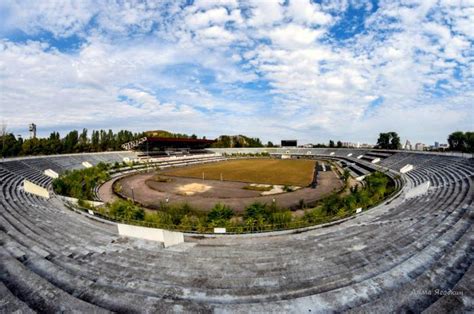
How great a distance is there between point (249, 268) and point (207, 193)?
70.4 ft

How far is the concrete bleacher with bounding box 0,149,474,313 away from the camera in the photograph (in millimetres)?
6730

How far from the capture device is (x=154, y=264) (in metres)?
9.98

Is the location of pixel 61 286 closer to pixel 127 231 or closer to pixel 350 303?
pixel 127 231

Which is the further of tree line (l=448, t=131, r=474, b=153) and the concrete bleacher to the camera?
tree line (l=448, t=131, r=474, b=153)

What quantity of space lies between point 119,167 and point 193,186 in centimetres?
2243

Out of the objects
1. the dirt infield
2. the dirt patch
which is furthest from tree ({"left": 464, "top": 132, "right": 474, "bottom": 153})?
the dirt patch

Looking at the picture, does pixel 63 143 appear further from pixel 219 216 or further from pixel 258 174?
pixel 219 216

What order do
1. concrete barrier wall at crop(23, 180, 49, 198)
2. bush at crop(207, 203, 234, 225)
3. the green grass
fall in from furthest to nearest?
1. the green grass
2. concrete barrier wall at crop(23, 180, 49, 198)
3. bush at crop(207, 203, 234, 225)

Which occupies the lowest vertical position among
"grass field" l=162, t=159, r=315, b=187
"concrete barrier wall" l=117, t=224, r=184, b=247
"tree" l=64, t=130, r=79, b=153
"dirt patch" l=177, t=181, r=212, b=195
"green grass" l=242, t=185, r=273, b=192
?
"dirt patch" l=177, t=181, r=212, b=195

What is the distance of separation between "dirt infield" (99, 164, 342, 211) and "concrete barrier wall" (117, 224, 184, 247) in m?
10.3

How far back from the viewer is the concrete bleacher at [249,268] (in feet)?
22.1

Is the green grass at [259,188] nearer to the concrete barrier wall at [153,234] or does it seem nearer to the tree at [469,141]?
the concrete barrier wall at [153,234]

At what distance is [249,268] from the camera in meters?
9.68

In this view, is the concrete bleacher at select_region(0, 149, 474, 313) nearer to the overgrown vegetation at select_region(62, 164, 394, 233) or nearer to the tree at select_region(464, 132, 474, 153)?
the overgrown vegetation at select_region(62, 164, 394, 233)
